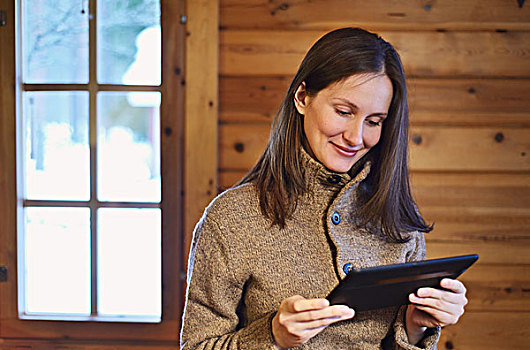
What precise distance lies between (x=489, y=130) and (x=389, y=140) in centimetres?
86

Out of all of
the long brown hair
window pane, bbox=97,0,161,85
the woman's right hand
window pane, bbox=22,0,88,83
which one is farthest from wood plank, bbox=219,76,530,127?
the woman's right hand

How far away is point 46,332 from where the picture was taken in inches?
75.4

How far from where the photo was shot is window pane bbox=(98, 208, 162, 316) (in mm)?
1916

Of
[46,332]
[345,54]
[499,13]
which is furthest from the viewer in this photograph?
[46,332]

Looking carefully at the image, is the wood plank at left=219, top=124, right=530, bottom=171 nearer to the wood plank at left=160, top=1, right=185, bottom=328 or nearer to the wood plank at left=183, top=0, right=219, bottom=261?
the wood plank at left=183, top=0, right=219, bottom=261

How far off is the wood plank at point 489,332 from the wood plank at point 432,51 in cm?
86

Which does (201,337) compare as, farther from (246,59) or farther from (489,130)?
(489,130)

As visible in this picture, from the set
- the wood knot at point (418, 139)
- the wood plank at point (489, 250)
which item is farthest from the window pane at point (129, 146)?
the wood plank at point (489, 250)

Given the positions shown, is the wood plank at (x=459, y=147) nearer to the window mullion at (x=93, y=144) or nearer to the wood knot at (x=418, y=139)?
the wood knot at (x=418, y=139)

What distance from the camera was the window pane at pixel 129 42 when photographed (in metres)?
1.85

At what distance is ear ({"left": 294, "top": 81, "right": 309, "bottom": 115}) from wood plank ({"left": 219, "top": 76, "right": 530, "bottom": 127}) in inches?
28.1

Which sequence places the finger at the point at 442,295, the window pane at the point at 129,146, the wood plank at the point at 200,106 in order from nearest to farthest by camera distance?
the finger at the point at 442,295 < the wood plank at the point at 200,106 < the window pane at the point at 129,146

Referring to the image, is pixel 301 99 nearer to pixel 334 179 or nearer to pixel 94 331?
pixel 334 179

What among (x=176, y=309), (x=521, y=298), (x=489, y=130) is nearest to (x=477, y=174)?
(x=489, y=130)
